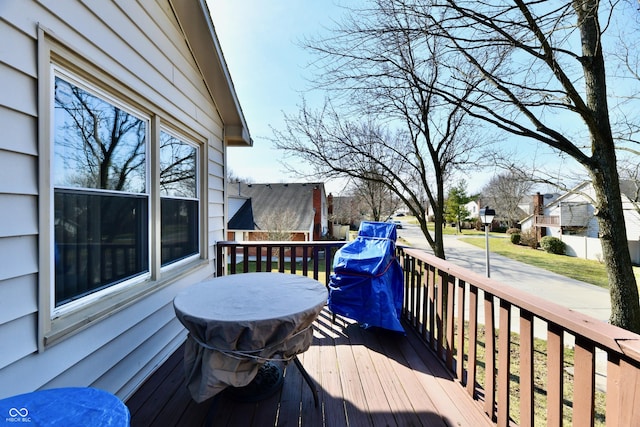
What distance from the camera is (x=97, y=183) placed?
5.73 feet

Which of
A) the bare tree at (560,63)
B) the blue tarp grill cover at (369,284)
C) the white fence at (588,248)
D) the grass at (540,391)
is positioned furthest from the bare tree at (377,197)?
the white fence at (588,248)

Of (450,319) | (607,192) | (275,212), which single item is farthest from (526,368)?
(275,212)

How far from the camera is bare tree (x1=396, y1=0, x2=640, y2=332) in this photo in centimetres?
335

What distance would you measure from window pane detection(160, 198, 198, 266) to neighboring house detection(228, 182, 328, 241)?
12197 millimetres

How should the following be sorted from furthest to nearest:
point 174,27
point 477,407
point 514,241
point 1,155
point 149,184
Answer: point 514,241
point 174,27
point 149,184
point 477,407
point 1,155

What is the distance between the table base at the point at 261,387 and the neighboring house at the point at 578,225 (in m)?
16.5

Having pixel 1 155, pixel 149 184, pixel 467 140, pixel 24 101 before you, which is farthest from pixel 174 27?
pixel 467 140

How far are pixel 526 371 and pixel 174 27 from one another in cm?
357

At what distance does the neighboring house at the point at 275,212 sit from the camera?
16.3m

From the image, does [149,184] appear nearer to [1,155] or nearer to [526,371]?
[1,155]

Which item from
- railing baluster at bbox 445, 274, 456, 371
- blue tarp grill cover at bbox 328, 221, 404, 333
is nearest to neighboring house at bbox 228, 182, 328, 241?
blue tarp grill cover at bbox 328, 221, 404, 333

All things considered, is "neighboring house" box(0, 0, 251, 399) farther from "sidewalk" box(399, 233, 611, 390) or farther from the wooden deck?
"sidewalk" box(399, 233, 611, 390)

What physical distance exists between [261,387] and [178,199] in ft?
6.01

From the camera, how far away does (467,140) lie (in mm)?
6531
